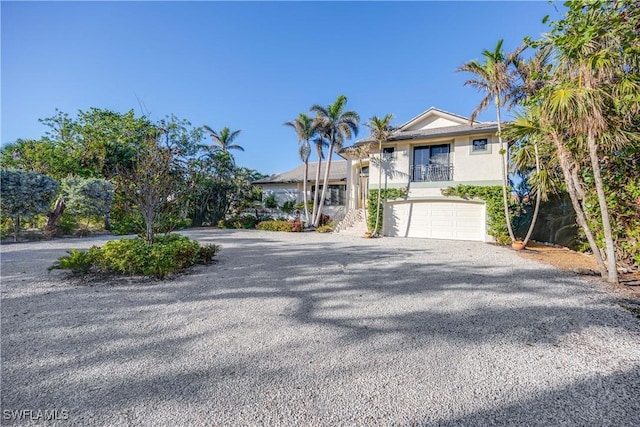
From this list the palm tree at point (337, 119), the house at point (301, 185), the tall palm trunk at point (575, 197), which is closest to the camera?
the tall palm trunk at point (575, 197)

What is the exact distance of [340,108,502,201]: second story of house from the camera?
1367 cm

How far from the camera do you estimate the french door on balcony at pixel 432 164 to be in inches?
580

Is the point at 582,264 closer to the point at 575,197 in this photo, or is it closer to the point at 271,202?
the point at 575,197

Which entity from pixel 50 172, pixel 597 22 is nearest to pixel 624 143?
pixel 597 22

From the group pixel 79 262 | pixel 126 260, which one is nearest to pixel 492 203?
pixel 126 260

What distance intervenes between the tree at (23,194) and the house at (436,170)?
53.8 ft

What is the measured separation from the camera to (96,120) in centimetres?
1834

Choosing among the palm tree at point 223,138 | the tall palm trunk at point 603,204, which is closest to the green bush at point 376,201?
the tall palm trunk at point 603,204

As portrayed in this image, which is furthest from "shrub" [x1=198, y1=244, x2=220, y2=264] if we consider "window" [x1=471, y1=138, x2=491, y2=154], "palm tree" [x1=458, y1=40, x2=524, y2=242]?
"window" [x1=471, y1=138, x2=491, y2=154]

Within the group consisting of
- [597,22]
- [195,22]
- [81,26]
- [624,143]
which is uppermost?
[195,22]

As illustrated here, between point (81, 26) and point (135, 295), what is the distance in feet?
29.0

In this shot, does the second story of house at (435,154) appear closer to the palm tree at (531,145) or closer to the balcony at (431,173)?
the balcony at (431,173)

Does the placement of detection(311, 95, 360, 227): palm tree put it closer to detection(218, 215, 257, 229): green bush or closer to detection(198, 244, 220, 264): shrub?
detection(218, 215, 257, 229): green bush

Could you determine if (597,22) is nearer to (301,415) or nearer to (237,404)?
(301,415)
